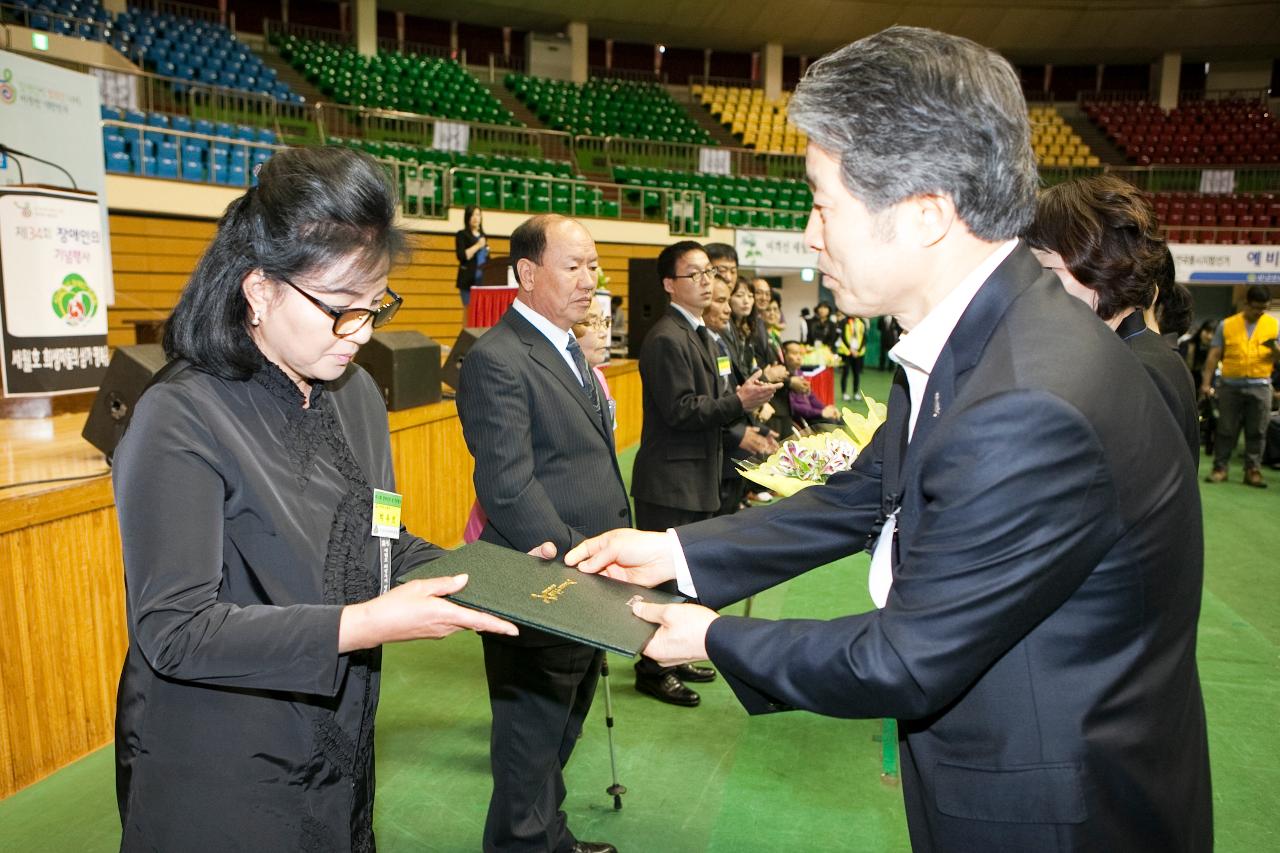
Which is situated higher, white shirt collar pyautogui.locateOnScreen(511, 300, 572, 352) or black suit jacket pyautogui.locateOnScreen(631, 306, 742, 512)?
white shirt collar pyautogui.locateOnScreen(511, 300, 572, 352)

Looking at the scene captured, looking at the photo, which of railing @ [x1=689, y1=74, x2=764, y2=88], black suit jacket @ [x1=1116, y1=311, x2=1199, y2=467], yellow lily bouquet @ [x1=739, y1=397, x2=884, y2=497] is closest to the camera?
black suit jacket @ [x1=1116, y1=311, x2=1199, y2=467]

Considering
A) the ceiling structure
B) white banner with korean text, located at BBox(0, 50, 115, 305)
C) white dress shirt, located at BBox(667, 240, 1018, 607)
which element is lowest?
white dress shirt, located at BBox(667, 240, 1018, 607)

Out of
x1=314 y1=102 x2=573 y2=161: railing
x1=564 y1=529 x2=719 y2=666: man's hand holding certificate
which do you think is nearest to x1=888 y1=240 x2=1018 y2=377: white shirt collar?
x1=564 y1=529 x2=719 y2=666: man's hand holding certificate

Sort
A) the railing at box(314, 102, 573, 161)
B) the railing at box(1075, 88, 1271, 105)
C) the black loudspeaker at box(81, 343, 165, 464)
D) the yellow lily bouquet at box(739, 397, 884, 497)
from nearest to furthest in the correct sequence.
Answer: the yellow lily bouquet at box(739, 397, 884, 497) < the black loudspeaker at box(81, 343, 165, 464) < the railing at box(314, 102, 573, 161) < the railing at box(1075, 88, 1271, 105)

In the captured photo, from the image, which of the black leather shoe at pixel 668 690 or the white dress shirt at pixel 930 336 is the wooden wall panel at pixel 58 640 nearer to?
the black leather shoe at pixel 668 690

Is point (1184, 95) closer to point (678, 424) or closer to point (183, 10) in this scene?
point (183, 10)

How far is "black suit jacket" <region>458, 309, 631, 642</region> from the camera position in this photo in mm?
2355

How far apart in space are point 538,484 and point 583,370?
432 mm

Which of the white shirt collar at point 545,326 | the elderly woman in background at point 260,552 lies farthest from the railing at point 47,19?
the elderly woman in background at point 260,552

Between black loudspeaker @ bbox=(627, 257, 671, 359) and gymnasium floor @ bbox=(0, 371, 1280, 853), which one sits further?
black loudspeaker @ bbox=(627, 257, 671, 359)

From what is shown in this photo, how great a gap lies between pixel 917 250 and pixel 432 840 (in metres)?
2.26

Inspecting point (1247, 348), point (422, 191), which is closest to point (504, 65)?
point (422, 191)

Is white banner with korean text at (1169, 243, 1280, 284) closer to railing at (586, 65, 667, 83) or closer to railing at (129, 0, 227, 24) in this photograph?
railing at (586, 65, 667, 83)

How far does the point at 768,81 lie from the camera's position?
22.8 m
